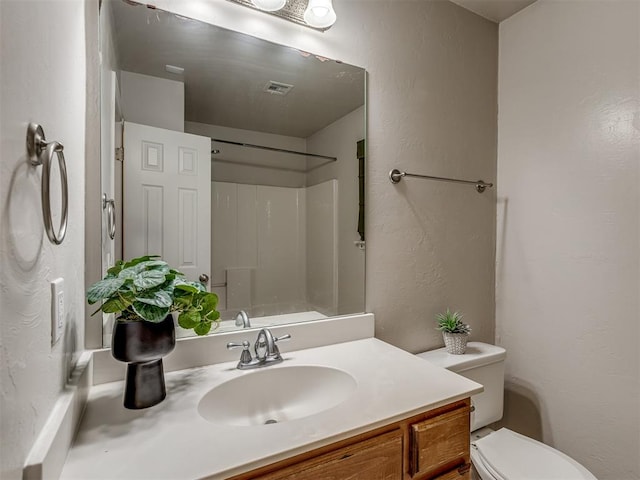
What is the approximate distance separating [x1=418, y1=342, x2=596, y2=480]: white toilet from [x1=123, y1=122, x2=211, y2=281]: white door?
1056 millimetres

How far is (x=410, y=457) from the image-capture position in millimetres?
849

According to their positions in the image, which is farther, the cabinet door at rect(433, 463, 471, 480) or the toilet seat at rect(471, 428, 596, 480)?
the toilet seat at rect(471, 428, 596, 480)

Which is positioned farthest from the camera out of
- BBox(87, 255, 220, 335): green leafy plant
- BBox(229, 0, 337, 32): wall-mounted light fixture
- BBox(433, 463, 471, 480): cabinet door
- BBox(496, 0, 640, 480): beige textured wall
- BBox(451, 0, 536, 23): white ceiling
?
BBox(451, 0, 536, 23): white ceiling

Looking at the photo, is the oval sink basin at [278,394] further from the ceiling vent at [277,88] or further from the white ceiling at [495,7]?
the white ceiling at [495,7]

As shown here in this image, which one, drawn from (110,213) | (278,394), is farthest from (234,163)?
(278,394)

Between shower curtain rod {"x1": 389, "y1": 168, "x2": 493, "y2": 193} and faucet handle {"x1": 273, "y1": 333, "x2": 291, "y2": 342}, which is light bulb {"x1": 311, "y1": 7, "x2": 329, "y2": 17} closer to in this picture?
shower curtain rod {"x1": 389, "y1": 168, "x2": 493, "y2": 193}

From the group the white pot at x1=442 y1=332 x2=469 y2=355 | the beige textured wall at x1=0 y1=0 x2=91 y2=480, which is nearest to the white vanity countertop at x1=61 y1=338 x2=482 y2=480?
the beige textured wall at x1=0 y1=0 x2=91 y2=480

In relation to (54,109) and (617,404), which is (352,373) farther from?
(617,404)

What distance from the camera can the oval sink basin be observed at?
96 centimetres

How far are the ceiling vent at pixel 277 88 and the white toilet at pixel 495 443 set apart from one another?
122 cm

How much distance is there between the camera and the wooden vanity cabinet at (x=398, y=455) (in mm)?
701

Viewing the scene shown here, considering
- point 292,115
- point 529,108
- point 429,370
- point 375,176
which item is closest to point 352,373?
point 429,370

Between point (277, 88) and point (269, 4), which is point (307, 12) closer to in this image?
point (269, 4)

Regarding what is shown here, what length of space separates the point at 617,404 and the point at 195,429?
1.63 metres
